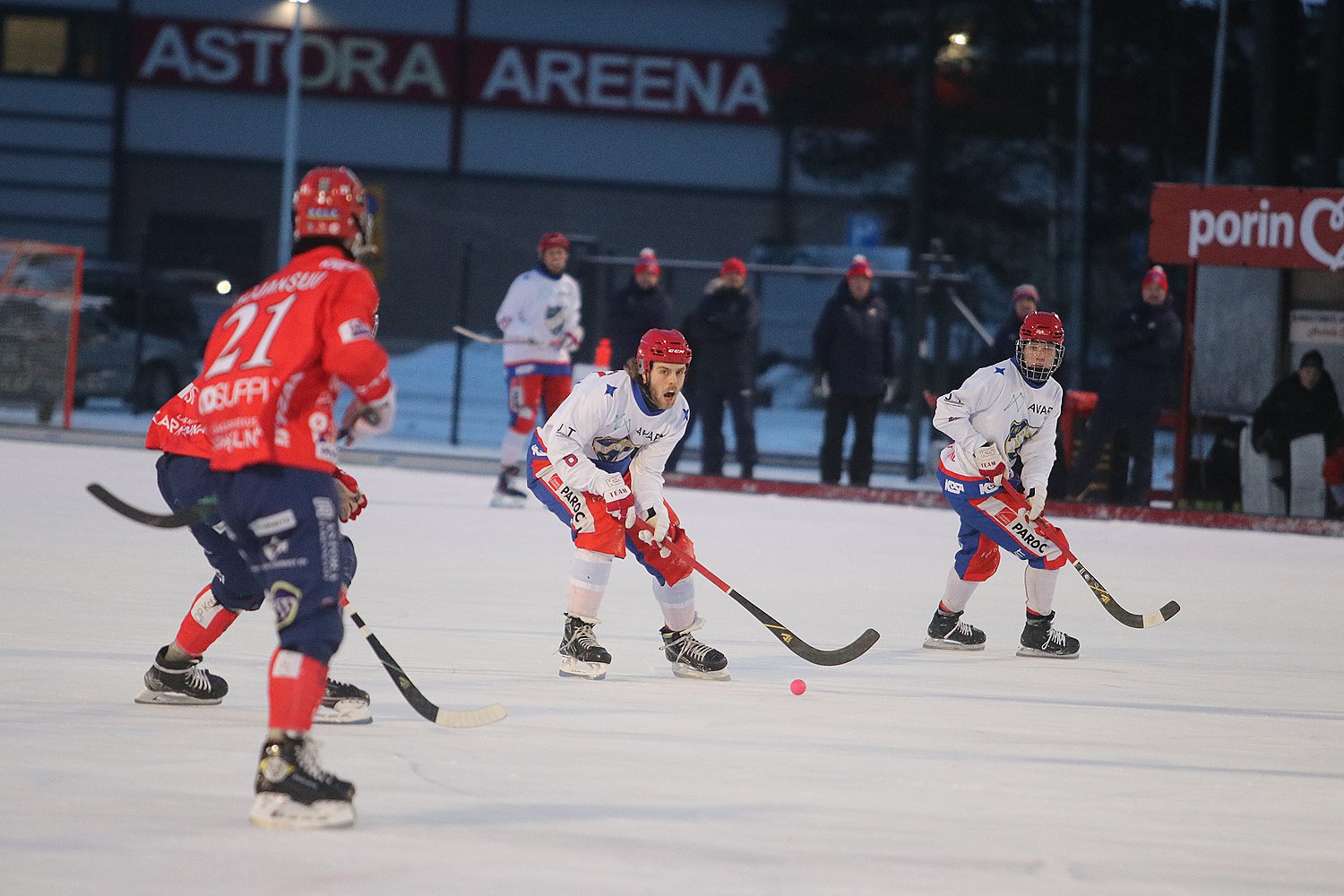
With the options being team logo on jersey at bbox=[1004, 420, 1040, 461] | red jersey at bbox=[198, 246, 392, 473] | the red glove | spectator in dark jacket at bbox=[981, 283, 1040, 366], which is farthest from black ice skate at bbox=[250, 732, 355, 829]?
spectator in dark jacket at bbox=[981, 283, 1040, 366]

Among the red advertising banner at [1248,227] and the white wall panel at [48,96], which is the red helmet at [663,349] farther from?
the white wall panel at [48,96]

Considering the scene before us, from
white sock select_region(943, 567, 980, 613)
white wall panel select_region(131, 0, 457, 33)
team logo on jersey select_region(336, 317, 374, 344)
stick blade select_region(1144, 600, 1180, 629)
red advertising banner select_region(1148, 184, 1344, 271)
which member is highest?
white wall panel select_region(131, 0, 457, 33)

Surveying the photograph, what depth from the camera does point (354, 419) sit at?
3799 millimetres

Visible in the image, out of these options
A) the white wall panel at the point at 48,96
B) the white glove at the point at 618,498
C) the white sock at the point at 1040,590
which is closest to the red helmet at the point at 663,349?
the white glove at the point at 618,498

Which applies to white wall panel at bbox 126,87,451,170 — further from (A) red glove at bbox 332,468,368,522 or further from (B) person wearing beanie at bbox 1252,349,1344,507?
(A) red glove at bbox 332,468,368,522

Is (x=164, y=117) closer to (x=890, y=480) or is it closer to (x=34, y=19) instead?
(x=34, y=19)

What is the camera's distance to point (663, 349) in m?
5.44

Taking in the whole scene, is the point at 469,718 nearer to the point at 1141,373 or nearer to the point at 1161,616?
the point at 1161,616

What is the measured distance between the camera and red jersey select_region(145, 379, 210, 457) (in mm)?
4449

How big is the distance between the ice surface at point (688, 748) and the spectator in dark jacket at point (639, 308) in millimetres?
4643

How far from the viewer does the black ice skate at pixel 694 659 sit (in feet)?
18.0

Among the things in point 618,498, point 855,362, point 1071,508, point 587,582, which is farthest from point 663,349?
point 1071,508

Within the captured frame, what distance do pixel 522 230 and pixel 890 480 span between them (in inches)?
491

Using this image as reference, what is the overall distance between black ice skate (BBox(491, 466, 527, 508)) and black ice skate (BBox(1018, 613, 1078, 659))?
4.96 meters
